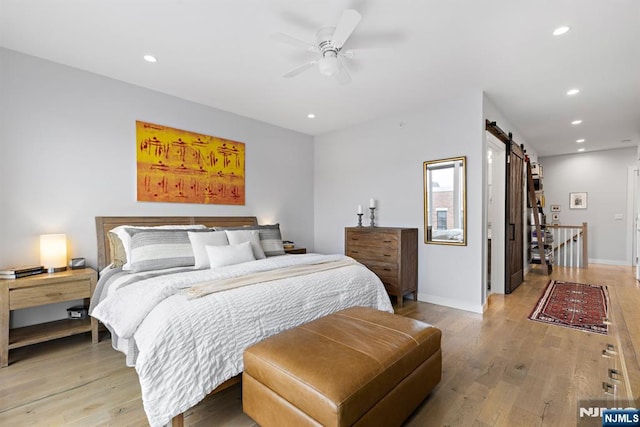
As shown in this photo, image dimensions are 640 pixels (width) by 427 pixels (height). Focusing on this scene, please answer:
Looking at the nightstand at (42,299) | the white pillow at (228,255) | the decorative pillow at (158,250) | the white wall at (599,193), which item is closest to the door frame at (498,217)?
the white pillow at (228,255)

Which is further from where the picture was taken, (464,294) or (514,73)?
(464,294)

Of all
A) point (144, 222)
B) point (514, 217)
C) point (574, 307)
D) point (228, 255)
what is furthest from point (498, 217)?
point (144, 222)

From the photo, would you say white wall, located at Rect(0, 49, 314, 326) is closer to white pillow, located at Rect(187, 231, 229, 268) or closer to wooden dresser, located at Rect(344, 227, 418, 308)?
white pillow, located at Rect(187, 231, 229, 268)

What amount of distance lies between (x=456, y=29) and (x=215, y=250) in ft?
9.08

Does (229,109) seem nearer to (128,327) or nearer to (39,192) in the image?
(39,192)

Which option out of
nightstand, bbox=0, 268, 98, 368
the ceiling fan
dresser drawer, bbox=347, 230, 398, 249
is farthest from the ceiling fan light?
nightstand, bbox=0, 268, 98, 368

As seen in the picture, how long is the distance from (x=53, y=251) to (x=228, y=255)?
5.04 feet

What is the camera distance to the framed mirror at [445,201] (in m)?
3.62

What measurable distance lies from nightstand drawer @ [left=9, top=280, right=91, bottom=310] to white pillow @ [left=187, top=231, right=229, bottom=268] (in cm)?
94

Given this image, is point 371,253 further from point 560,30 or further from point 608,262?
point 608,262

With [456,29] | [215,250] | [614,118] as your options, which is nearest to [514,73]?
[456,29]

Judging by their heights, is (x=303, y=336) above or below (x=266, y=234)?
below

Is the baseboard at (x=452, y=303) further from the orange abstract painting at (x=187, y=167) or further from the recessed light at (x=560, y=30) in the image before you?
the orange abstract painting at (x=187, y=167)

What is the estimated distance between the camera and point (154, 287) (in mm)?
1882
